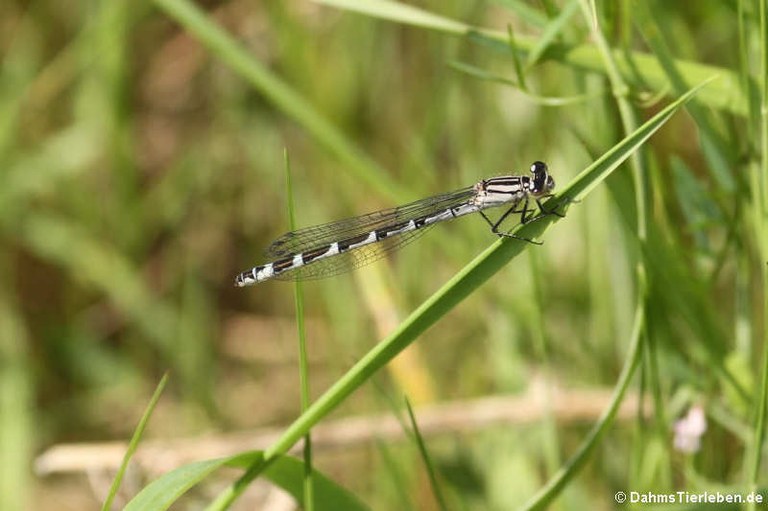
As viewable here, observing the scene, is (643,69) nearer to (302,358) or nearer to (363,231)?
(302,358)

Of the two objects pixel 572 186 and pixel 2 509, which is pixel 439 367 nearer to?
pixel 2 509

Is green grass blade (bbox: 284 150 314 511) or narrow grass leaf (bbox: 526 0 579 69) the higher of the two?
narrow grass leaf (bbox: 526 0 579 69)

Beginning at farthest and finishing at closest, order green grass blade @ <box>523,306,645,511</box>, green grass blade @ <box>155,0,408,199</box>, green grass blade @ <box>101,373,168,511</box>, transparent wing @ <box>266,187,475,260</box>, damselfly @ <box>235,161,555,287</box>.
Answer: transparent wing @ <box>266,187,475,260</box> < damselfly @ <box>235,161,555,287</box> < green grass blade @ <box>155,0,408,199</box> < green grass blade @ <box>523,306,645,511</box> < green grass blade @ <box>101,373,168,511</box>

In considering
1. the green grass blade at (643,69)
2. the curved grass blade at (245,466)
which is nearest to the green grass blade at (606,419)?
the curved grass blade at (245,466)

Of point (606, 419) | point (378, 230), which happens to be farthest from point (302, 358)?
point (378, 230)

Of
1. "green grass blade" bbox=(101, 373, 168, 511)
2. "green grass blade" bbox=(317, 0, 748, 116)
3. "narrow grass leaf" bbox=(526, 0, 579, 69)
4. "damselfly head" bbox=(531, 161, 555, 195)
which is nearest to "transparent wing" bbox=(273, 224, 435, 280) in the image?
"damselfly head" bbox=(531, 161, 555, 195)

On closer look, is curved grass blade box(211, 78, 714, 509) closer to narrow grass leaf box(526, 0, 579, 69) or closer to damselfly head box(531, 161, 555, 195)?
narrow grass leaf box(526, 0, 579, 69)

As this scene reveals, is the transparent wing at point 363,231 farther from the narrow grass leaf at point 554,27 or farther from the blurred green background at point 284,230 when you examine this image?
the narrow grass leaf at point 554,27
